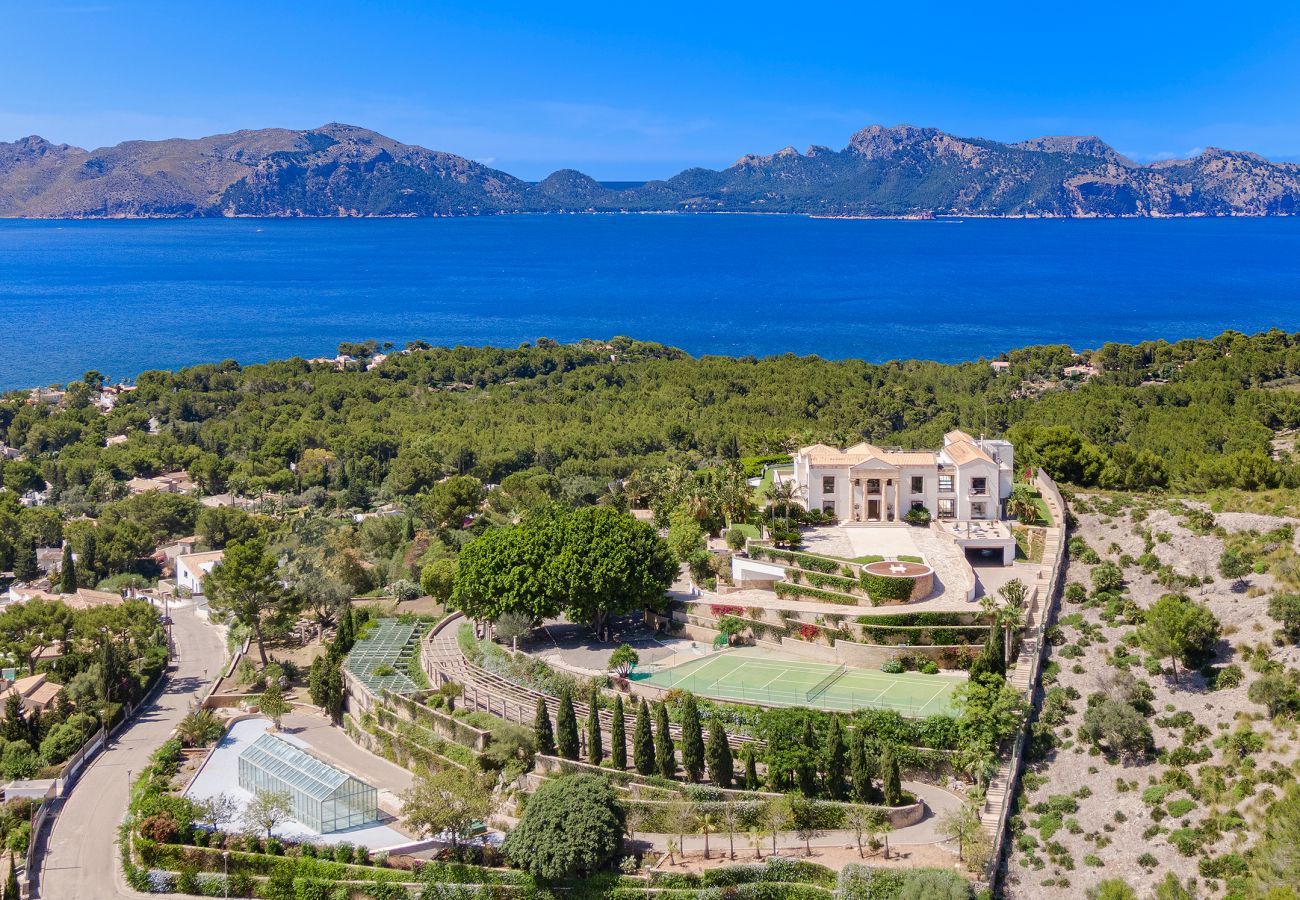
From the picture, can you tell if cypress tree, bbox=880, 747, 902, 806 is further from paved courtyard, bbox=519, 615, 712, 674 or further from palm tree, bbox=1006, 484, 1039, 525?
palm tree, bbox=1006, 484, 1039, 525

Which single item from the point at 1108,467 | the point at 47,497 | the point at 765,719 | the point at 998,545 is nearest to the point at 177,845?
the point at 765,719

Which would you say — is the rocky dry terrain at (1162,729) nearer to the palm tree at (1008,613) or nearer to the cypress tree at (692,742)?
the palm tree at (1008,613)

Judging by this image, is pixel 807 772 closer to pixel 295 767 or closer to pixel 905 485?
pixel 295 767

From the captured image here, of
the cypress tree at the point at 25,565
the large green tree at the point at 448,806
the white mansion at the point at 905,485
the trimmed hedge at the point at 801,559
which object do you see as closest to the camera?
the large green tree at the point at 448,806

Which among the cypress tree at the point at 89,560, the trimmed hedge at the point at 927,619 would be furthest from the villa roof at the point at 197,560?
the trimmed hedge at the point at 927,619

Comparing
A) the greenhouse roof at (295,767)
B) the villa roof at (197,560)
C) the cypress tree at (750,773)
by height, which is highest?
the cypress tree at (750,773)

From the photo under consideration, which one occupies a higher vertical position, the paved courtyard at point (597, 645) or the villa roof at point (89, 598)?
the paved courtyard at point (597, 645)

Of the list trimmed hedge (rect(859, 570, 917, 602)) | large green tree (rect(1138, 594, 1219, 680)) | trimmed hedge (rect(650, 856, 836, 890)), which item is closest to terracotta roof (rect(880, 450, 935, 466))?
trimmed hedge (rect(859, 570, 917, 602))

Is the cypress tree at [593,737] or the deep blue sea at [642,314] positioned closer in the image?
the cypress tree at [593,737]

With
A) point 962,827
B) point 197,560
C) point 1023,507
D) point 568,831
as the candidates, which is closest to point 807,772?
point 962,827
